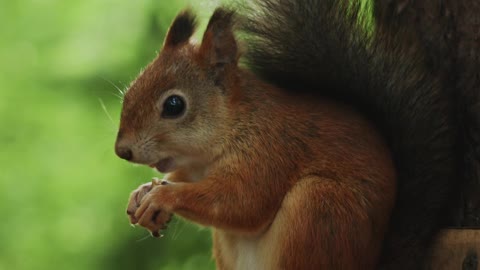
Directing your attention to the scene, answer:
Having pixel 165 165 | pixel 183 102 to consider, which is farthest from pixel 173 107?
pixel 165 165

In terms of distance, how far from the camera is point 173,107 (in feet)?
8.88

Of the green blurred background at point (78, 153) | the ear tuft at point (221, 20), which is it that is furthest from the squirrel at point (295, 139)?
the green blurred background at point (78, 153)

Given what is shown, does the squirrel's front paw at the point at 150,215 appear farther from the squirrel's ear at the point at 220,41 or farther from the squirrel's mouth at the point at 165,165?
the squirrel's ear at the point at 220,41

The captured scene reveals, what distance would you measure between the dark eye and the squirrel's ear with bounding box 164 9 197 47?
0.67ft

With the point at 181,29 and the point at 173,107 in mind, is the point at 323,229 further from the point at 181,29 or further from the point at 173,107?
the point at 181,29

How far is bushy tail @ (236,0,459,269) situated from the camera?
2621 millimetres

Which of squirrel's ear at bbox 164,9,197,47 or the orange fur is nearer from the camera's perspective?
the orange fur

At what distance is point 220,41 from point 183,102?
208mm

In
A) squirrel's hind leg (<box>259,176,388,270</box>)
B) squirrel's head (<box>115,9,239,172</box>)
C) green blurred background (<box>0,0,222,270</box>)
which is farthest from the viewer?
green blurred background (<box>0,0,222,270</box>)

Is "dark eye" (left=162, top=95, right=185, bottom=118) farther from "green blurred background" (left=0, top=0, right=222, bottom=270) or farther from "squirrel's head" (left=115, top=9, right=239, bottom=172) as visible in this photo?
"green blurred background" (left=0, top=0, right=222, bottom=270)

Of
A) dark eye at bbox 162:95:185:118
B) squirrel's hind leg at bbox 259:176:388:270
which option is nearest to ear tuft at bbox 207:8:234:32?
dark eye at bbox 162:95:185:118

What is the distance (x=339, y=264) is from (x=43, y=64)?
8.40 ft

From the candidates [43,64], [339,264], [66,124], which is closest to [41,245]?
[66,124]

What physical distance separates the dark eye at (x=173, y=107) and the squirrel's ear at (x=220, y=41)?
0.16 meters
